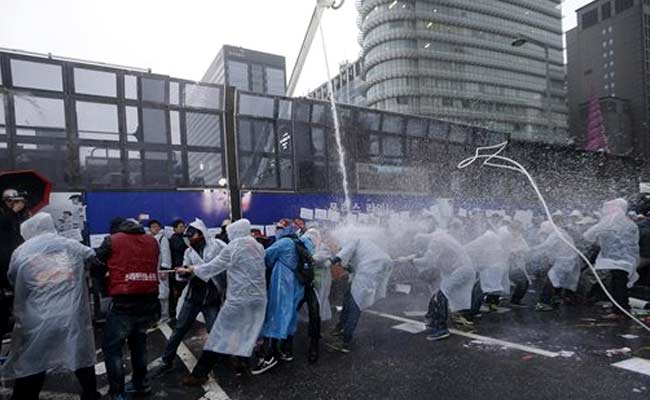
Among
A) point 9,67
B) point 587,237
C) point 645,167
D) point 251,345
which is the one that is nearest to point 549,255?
point 587,237

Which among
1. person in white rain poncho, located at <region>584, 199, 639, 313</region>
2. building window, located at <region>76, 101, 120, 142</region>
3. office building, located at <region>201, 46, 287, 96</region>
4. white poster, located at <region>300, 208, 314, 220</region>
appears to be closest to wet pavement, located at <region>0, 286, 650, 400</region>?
person in white rain poncho, located at <region>584, 199, 639, 313</region>

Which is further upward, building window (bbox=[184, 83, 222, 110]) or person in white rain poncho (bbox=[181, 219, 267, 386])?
building window (bbox=[184, 83, 222, 110])

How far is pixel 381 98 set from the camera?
6238 cm

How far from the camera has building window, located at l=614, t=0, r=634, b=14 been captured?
64.5 metres

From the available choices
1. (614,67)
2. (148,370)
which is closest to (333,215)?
(148,370)

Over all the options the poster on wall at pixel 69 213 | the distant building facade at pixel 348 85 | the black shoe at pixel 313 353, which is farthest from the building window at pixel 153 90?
the distant building facade at pixel 348 85

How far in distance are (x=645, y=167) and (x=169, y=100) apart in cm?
2176

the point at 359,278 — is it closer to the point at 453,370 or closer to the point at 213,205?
the point at 453,370

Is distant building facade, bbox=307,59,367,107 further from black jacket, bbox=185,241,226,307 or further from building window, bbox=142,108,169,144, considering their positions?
black jacket, bbox=185,241,226,307

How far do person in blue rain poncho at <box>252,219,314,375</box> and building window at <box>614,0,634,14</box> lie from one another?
77111 millimetres

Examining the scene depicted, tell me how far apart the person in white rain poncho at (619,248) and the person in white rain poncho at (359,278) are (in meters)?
3.30

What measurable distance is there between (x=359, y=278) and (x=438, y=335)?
3.86 ft

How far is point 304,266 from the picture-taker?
5188 mm

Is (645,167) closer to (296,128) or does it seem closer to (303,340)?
(296,128)
